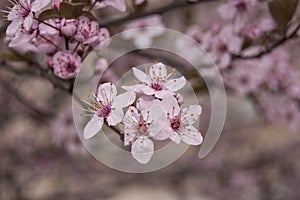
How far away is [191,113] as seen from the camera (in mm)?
892

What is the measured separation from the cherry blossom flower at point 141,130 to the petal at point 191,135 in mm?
62

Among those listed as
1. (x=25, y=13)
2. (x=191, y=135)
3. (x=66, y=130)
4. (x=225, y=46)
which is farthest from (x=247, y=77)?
(x=25, y=13)

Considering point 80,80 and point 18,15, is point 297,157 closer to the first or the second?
point 80,80

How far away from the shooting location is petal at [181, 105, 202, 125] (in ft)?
2.90

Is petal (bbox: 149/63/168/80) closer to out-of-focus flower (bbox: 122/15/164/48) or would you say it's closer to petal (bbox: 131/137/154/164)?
petal (bbox: 131/137/154/164)

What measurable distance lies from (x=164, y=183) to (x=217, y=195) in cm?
41

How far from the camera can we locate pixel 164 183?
2.80 metres

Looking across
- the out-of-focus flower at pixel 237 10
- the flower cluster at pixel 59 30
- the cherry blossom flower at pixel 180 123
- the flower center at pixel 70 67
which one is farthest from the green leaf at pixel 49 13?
the out-of-focus flower at pixel 237 10

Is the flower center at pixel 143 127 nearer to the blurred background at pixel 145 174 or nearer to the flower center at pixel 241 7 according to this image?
the flower center at pixel 241 7

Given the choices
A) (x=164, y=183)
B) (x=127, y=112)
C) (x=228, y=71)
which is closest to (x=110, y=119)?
(x=127, y=112)

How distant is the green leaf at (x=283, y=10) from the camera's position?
1.14 meters

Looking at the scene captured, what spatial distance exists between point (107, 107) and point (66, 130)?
98cm

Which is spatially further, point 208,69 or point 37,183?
point 37,183

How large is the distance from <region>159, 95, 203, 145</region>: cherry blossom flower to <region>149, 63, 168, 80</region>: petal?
0.27 feet
